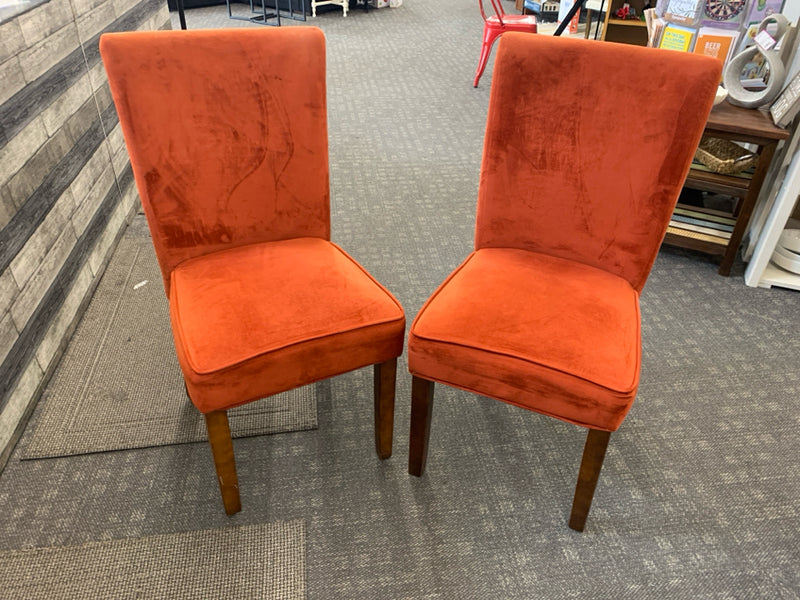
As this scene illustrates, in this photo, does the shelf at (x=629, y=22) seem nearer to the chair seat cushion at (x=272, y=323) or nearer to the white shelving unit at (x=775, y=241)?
the white shelving unit at (x=775, y=241)

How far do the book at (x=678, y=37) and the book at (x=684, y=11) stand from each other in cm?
2

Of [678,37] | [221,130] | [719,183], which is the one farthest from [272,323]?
[678,37]

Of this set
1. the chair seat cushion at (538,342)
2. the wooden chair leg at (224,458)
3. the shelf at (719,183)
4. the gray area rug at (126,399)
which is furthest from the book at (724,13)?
the wooden chair leg at (224,458)

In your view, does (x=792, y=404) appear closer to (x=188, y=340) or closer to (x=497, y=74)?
(x=497, y=74)

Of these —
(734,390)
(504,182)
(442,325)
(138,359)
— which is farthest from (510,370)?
(138,359)

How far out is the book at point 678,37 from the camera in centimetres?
225

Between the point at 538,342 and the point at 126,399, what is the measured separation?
113cm

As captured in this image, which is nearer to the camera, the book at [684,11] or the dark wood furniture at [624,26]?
the book at [684,11]

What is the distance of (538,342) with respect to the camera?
47.6 inches

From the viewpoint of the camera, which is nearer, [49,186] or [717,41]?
[49,186]

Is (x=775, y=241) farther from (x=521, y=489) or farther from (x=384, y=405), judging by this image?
(x=384, y=405)

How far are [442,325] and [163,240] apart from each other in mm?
674

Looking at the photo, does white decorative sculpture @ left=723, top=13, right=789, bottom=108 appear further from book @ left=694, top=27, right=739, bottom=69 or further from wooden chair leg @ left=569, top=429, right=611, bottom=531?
wooden chair leg @ left=569, top=429, right=611, bottom=531

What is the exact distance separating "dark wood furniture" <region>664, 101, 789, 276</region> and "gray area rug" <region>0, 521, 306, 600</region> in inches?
68.6
